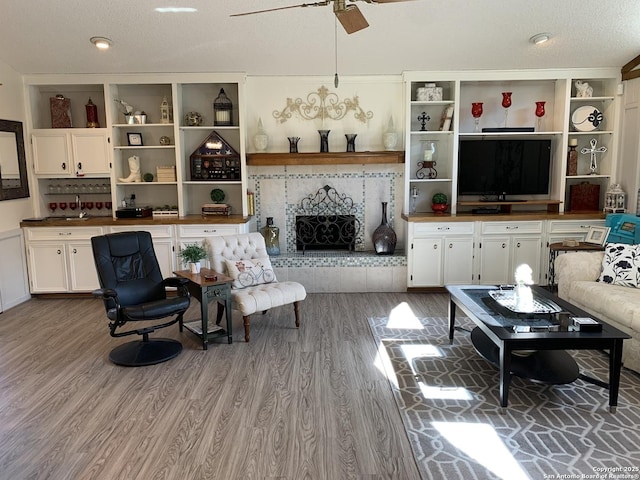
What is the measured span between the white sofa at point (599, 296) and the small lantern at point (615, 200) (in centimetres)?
146

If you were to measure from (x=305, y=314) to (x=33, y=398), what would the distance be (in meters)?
2.58

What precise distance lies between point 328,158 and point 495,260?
2361mm

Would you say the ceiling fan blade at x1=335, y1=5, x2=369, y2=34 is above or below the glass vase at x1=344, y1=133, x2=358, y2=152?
above

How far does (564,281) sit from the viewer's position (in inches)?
179

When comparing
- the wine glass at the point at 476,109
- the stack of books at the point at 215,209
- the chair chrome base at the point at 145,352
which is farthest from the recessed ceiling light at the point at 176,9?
the wine glass at the point at 476,109

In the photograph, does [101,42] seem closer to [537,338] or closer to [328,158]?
[328,158]

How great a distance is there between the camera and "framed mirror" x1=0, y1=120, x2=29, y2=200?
212 inches

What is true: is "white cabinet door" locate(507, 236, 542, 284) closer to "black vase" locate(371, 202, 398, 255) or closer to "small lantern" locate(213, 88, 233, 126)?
"black vase" locate(371, 202, 398, 255)

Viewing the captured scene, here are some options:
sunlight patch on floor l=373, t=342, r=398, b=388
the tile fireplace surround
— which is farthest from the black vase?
sunlight patch on floor l=373, t=342, r=398, b=388

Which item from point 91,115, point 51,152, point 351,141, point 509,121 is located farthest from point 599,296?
point 51,152

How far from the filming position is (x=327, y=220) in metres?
6.29

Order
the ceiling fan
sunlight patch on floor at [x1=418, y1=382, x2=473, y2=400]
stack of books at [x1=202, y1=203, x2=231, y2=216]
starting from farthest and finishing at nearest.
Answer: stack of books at [x1=202, y1=203, x2=231, y2=216]
sunlight patch on floor at [x1=418, y1=382, x2=473, y2=400]
the ceiling fan

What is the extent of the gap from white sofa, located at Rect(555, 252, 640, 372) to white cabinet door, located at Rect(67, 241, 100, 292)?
5130 millimetres

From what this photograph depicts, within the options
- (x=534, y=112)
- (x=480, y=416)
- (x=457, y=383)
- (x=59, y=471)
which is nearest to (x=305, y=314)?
(x=457, y=383)
